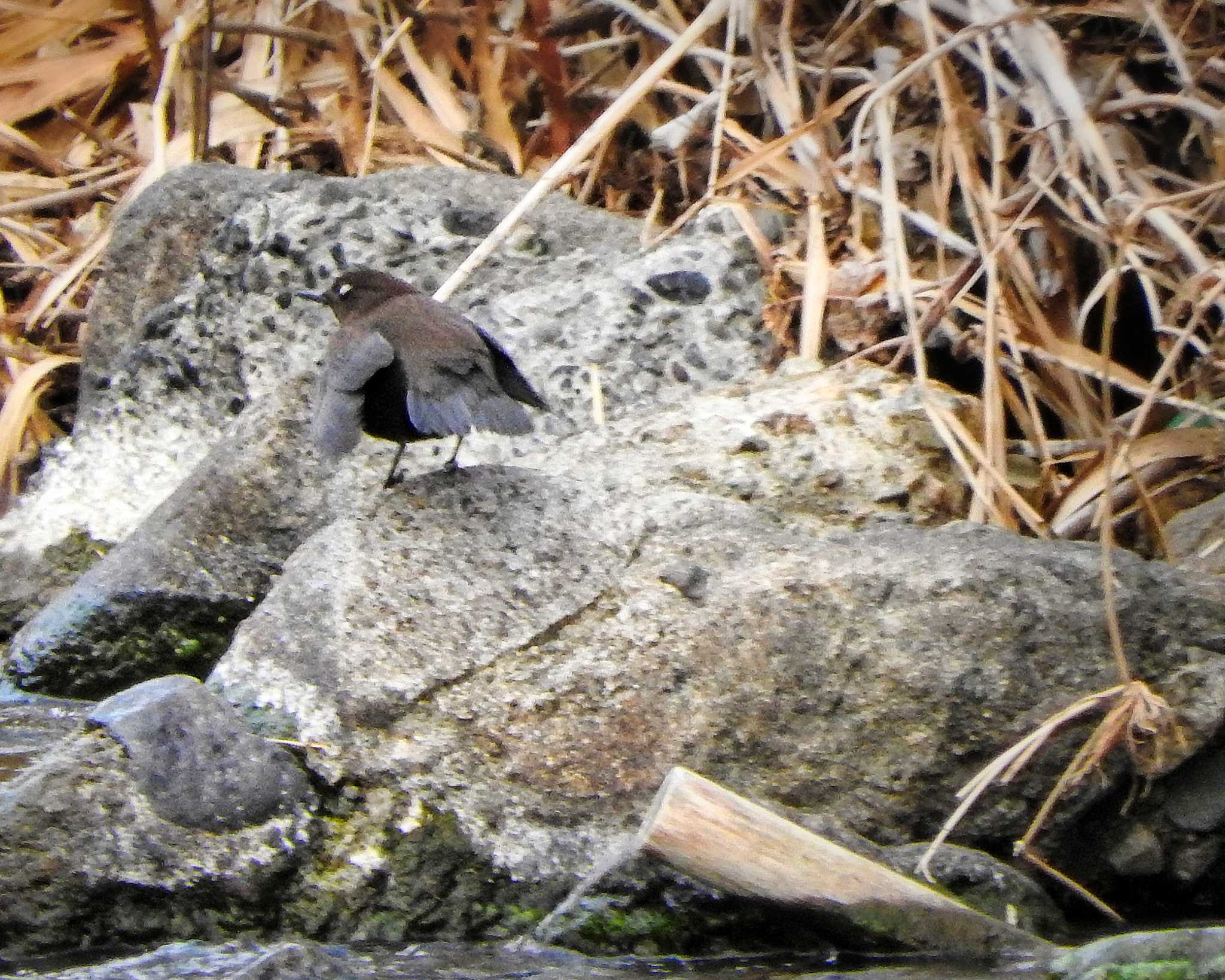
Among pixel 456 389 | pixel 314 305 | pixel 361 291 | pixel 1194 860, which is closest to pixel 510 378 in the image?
pixel 456 389

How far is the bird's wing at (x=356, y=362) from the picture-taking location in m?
3.48

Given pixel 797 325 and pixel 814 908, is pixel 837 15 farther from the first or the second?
pixel 814 908

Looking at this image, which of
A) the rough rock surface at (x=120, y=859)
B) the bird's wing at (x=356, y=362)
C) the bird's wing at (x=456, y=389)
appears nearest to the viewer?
the rough rock surface at (x=120, y=859)

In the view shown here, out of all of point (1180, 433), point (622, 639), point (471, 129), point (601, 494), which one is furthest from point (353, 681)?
point (471, 129)

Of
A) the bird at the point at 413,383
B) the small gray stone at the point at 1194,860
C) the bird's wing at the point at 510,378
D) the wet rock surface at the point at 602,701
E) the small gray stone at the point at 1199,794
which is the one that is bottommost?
the small gray stone at the point at 1194,860

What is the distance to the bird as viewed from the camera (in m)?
3.40

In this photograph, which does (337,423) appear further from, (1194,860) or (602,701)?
(1194,860)

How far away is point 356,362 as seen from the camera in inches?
139

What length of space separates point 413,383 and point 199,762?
3.18ft

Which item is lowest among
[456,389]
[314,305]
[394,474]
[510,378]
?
[394,474]

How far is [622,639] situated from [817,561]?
38 centimetres

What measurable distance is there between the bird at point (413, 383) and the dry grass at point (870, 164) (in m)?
0.55

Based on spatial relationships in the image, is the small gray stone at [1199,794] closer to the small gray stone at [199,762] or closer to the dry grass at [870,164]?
the dry grass at [870,164]

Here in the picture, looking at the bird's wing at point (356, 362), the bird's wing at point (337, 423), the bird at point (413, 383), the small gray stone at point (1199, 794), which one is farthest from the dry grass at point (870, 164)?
the bird's wing at point (337, 423)
